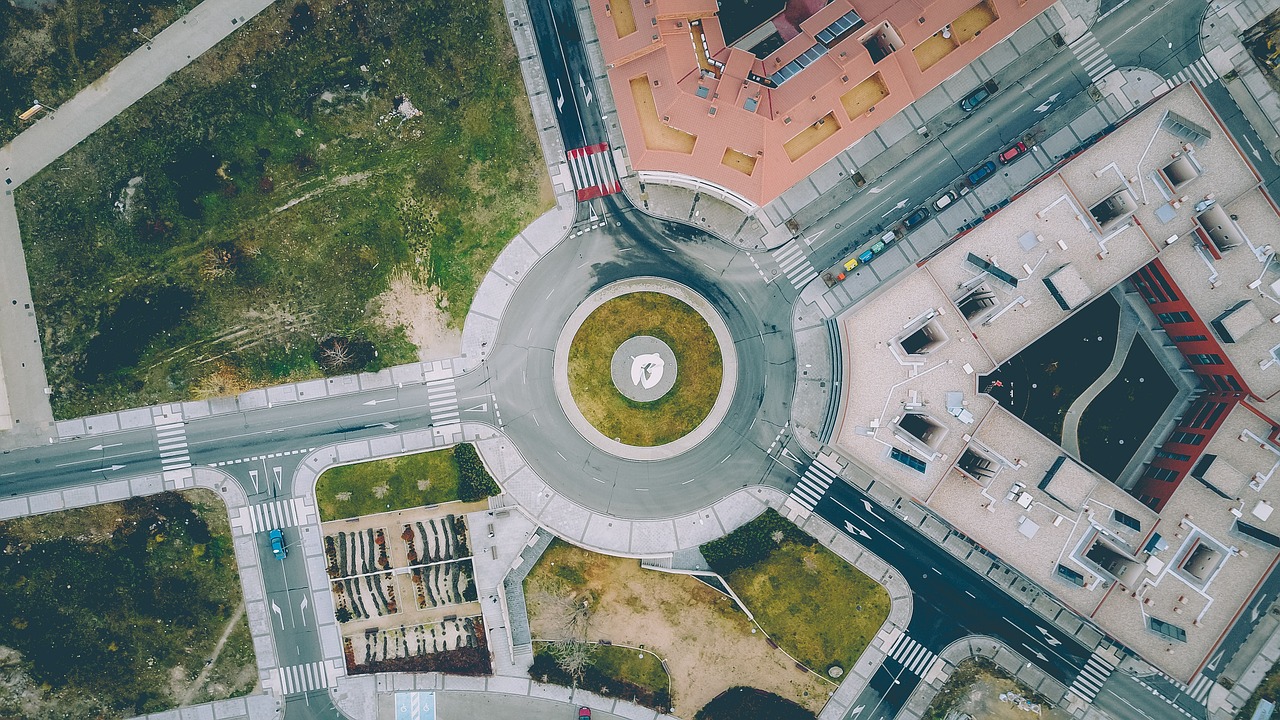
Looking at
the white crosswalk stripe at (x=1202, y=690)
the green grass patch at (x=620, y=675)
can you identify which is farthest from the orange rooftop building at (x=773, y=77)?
the white crosswalk stripe at (x=1202, y=690)

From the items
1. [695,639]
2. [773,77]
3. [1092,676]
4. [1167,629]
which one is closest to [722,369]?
[695,639]

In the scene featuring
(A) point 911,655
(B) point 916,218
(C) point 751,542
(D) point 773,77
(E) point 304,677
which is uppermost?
(D) point 773,77

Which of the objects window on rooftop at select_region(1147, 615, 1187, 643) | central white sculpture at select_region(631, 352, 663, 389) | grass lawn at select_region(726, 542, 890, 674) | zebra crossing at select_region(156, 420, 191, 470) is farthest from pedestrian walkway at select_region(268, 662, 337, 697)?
window on rooftop at select_region(1147, 615, 1187, 643)

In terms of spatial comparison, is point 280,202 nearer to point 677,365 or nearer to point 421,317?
point 421,317

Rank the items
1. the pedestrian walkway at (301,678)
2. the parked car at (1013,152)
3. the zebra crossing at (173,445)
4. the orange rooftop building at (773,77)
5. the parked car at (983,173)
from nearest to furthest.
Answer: the orange rooftop building at (773,77), the parked car at (1013,152), the parked car at (983,173), the zebra crossing at (173,445), the pedestrian walkway at (301,678)

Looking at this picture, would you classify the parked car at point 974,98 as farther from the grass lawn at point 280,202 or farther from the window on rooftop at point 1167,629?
the window on rooftop at point 1167,629
